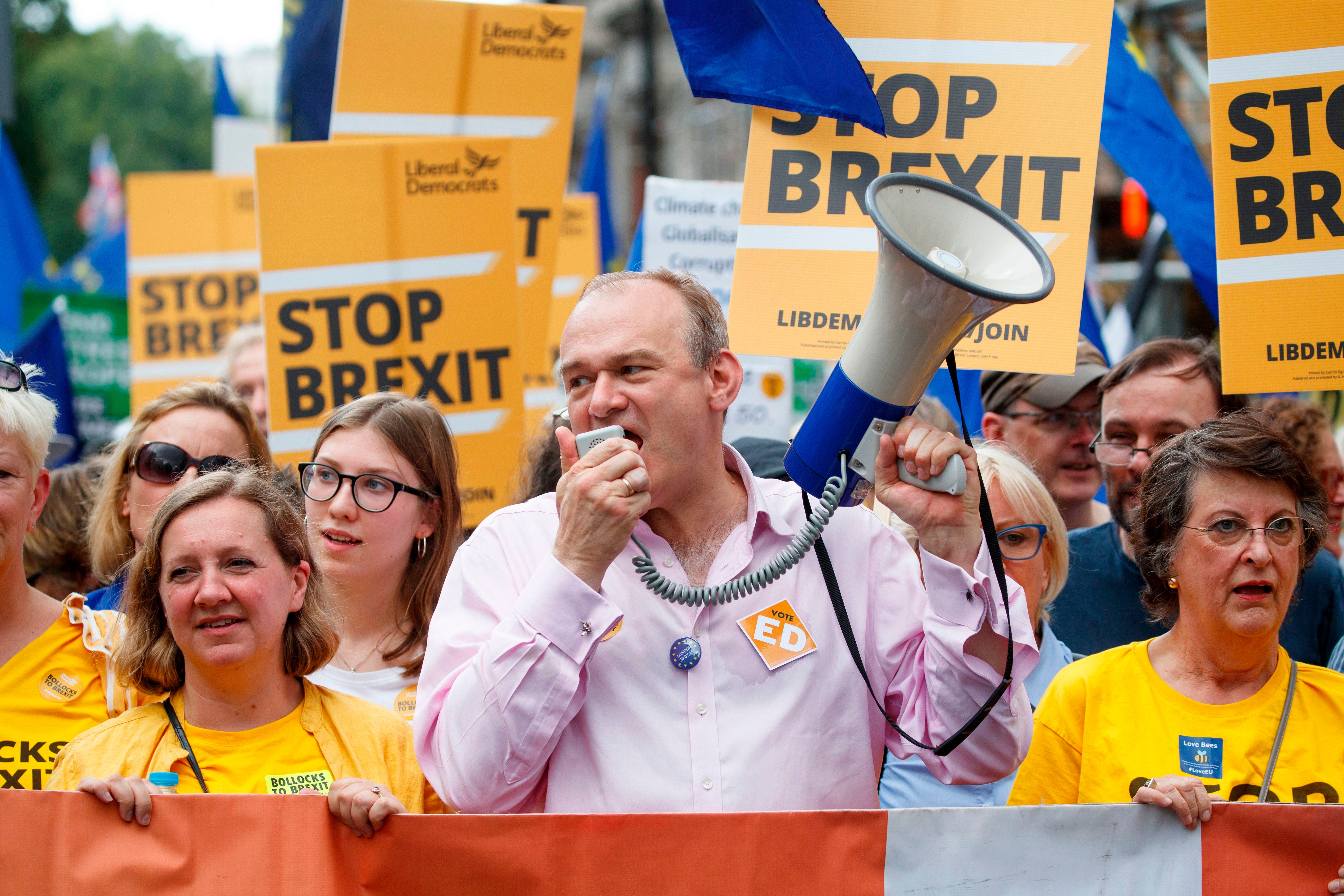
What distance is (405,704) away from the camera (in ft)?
10.4

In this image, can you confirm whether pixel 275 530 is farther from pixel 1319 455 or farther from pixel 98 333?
pixel 98 333

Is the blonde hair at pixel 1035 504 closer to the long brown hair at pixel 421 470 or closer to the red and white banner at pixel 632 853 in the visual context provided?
the red and white banner at pixel 632 853

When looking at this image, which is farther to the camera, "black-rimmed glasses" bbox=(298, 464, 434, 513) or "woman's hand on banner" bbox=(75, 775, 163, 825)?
"black-rimmed glasses" bbox=(298, 464, 434, 513)

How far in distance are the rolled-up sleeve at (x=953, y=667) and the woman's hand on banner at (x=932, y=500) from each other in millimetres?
34

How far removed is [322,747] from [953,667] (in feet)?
4.20

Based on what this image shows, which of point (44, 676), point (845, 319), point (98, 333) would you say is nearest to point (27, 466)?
point (44, 676)

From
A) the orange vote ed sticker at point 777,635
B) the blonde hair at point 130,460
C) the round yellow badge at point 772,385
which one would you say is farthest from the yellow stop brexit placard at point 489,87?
the orange vote ed sticker at point 777,635

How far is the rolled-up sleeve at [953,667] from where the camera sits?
2279 mm

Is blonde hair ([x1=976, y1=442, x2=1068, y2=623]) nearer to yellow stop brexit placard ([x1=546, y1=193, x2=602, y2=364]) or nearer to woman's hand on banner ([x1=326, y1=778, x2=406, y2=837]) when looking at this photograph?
woman's hand on banner ([x1=326, y1=778, x2=406, y2=837])

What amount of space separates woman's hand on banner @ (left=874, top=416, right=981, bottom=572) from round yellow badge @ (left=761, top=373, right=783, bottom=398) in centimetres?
385

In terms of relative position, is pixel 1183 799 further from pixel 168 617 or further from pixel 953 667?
pixel 168 617

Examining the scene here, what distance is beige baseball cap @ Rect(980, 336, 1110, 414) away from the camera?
4.42 metres

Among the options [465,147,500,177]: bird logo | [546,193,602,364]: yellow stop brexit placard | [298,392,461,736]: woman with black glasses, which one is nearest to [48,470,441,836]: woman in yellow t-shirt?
[298,392,461,736]: woman with black glasses

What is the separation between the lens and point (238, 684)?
8.78ft
